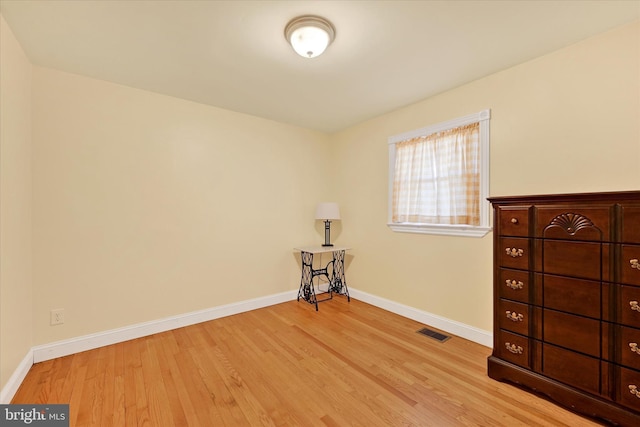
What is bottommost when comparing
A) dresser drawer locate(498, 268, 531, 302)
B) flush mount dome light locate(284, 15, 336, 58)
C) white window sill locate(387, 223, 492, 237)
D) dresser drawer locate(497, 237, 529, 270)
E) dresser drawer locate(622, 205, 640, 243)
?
dresser drawer locate(498, 268, 531, 302)

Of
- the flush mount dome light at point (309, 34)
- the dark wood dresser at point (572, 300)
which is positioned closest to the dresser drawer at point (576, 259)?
the dark wood dresser at point (572, 300)

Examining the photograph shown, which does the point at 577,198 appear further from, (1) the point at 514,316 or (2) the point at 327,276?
(2) the point at 327,276

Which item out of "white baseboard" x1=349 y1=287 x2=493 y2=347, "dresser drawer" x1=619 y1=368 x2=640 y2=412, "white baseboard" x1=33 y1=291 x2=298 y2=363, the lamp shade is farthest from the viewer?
the lamp shade

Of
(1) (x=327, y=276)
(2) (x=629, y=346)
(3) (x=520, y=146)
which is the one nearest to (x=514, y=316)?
(2) (x=629, y=346)

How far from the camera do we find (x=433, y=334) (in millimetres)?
2711

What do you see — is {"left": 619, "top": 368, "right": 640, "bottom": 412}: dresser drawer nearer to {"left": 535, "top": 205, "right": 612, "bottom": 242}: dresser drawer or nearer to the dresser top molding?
{"left": 535, "top": 205, "right": 612, "bottom": 242}: dresser drawer

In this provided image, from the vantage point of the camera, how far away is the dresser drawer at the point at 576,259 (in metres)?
1.55

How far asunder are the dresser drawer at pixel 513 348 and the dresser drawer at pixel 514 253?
50 centimetres

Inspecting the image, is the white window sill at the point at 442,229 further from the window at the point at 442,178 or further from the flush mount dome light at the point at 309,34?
the flush mount dome light at the point at 309,34

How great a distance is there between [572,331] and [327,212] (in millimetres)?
2648

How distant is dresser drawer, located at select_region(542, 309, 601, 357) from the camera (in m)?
1.58

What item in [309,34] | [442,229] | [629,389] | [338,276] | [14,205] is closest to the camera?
[629,389]

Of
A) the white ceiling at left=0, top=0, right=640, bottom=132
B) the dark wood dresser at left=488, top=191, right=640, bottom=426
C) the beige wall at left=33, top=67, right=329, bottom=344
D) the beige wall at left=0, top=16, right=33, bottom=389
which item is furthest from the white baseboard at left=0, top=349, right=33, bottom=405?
the dark wood dresser at left=488, top=191, right=640, bottom=426

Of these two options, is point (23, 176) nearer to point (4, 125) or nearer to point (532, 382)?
point (4, 125)
